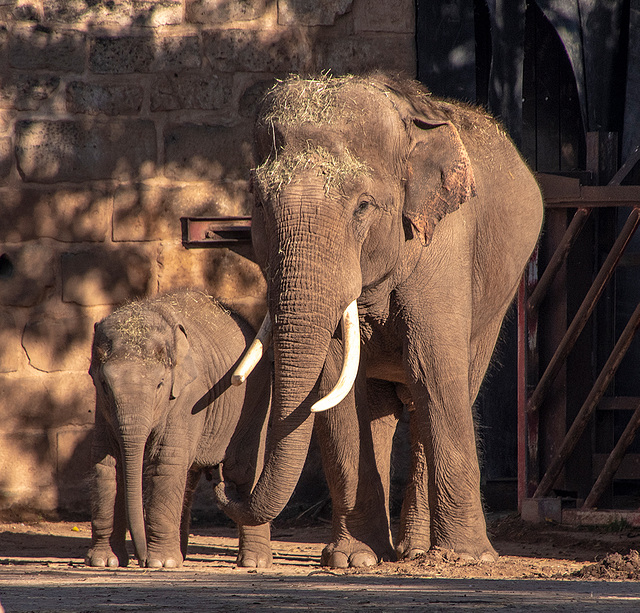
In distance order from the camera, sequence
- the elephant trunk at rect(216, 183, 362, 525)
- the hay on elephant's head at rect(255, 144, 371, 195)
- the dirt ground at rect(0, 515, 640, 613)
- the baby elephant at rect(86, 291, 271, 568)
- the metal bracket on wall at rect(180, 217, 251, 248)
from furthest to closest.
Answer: the metal bracket on wall at rect(180, 217, 251, 248)
the baby elephant at rect(86, 291, 271, 568)
the hay on elephant's head at rect(255, 144, 371, 195)
the elephant trunk at rect(216, 183, 362, 525)
the dirt ground at rect(0, 515, 640, 613)

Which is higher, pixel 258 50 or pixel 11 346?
pixel 258 50

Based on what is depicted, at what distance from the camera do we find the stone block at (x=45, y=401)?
7.71 m

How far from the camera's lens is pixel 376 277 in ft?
17.7

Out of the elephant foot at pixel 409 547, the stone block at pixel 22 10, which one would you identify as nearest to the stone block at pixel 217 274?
the stone block at pixel 22 10

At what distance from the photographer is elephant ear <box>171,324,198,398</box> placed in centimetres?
591

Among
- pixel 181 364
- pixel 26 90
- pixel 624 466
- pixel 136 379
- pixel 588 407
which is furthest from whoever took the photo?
pixel 26 90

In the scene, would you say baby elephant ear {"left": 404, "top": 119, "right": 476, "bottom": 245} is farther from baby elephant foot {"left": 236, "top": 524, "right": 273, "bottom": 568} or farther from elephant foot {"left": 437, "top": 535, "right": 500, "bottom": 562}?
baby elephant foot {"left": 236, "top": 524, "right": 273, "bottom": 568}

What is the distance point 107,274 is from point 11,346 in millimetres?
794

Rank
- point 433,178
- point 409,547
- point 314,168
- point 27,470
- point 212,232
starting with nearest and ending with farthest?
point 314,168 → point 433,178 → point 409,547 → point 212,232 → point 27,470

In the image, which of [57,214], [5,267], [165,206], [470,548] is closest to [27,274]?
[5,267]

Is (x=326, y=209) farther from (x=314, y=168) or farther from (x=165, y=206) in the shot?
(x=165, y=206)

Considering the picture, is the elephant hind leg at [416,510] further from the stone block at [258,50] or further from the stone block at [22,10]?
the stone block at [22,10]

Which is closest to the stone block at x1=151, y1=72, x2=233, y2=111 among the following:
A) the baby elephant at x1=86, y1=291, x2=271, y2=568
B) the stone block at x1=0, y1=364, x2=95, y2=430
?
the stone block at x1=0, y1=364, x2=95, y2=430

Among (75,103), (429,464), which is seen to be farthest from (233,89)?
(429,464)
